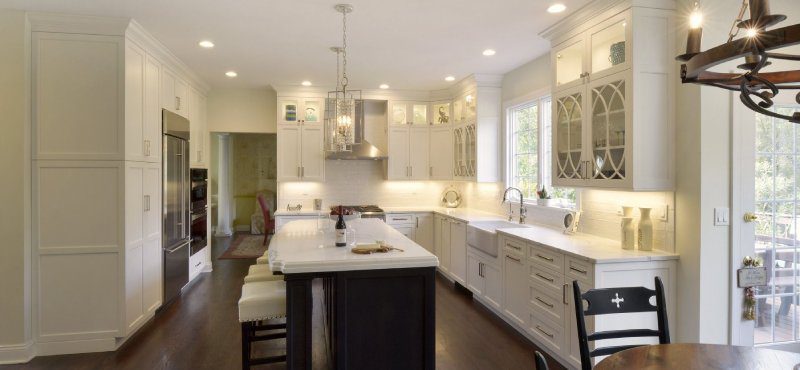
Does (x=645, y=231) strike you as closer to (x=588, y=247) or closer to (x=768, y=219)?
(x=588, y=247)

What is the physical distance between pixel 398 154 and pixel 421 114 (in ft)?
2.33

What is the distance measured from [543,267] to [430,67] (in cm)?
271

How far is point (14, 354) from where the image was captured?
125 inches

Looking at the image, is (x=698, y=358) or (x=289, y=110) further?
(x=289, y=110)

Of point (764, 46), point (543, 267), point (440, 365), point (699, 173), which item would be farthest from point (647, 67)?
point (440, 365)

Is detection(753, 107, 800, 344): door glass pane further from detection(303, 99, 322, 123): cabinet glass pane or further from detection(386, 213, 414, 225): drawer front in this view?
detection(303, 99, 322, 123): cabinet glass pane

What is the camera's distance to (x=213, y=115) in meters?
6.08

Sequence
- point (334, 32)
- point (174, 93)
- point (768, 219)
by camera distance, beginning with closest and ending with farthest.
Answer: point (768, 219) → point (334, 32) → point (174, 93)

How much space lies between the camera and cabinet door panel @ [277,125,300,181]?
5961mm

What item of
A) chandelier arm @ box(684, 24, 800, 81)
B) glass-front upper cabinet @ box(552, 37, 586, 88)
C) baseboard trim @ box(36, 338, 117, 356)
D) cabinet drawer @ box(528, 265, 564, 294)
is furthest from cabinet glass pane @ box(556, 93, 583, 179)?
baseboard trim @ box(36, 338, 117, 356)

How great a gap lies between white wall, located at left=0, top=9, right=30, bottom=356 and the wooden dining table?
391cm

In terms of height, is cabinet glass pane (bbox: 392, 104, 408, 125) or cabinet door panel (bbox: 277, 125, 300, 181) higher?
cabinet glass pane (bbox: 392, 104, 408, 125)

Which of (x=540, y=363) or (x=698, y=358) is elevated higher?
(x=540, y=363)

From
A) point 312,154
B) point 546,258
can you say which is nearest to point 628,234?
A: point 546,258
